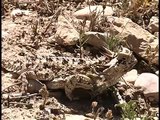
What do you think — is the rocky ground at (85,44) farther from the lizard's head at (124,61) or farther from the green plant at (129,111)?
the lizard's head at (124,61)

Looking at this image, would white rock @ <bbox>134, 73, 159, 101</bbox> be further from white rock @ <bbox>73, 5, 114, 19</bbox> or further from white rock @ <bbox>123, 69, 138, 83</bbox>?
white rock @ <bbox>73, 5, 114, 19</bbox>

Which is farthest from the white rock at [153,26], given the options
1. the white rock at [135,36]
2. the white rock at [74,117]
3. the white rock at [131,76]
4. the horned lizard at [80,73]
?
the white rock at [74,117]

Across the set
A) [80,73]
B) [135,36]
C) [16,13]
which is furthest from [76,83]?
[16,13]

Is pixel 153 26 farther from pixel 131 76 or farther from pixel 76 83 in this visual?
pixel 76 83

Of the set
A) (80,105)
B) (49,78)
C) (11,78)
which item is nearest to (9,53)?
(11,78)

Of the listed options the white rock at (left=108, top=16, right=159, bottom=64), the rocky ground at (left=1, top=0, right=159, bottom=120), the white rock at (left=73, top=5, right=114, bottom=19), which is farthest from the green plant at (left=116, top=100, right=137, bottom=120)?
the white rock at (left=73, top=5, right=114, bottom=19)

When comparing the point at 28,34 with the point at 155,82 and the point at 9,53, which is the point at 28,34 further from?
the point at 155,82
